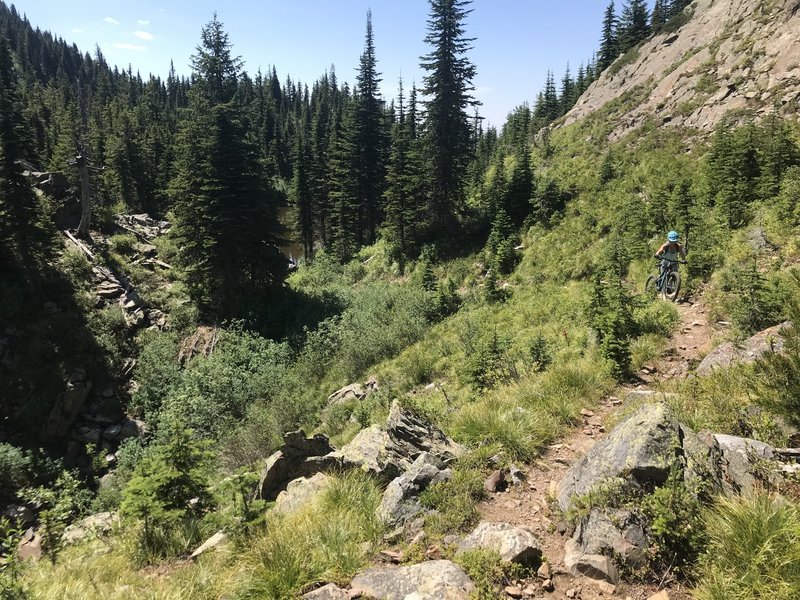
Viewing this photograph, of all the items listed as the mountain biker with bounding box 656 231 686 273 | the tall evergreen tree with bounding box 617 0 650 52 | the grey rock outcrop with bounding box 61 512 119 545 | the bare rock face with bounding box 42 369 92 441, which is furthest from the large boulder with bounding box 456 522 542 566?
the tall evergreen tree with bounding box 617 0 650 52

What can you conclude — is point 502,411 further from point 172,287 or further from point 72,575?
point 172,287

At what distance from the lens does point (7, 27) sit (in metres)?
143

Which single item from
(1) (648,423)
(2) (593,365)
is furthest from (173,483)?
(2) (593,365)

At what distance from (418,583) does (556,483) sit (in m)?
2.59

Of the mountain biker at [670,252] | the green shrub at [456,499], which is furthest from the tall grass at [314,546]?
the mountain biker at [670,252]

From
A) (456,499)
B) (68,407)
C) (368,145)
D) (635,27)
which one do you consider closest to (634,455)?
(456,499)

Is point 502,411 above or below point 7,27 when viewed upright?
below

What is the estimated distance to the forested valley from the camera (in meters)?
4.54

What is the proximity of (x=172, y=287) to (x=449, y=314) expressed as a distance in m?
17.7

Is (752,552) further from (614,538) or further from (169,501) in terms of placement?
(169,501)

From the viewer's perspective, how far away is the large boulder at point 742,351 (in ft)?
21.7

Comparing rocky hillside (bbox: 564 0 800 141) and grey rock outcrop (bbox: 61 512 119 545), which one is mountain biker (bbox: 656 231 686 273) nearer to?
rocky hillside (bbox: 564 0 800 141)

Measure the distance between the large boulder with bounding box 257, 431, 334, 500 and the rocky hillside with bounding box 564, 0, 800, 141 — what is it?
22.8 m

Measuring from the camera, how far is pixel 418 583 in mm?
4070
